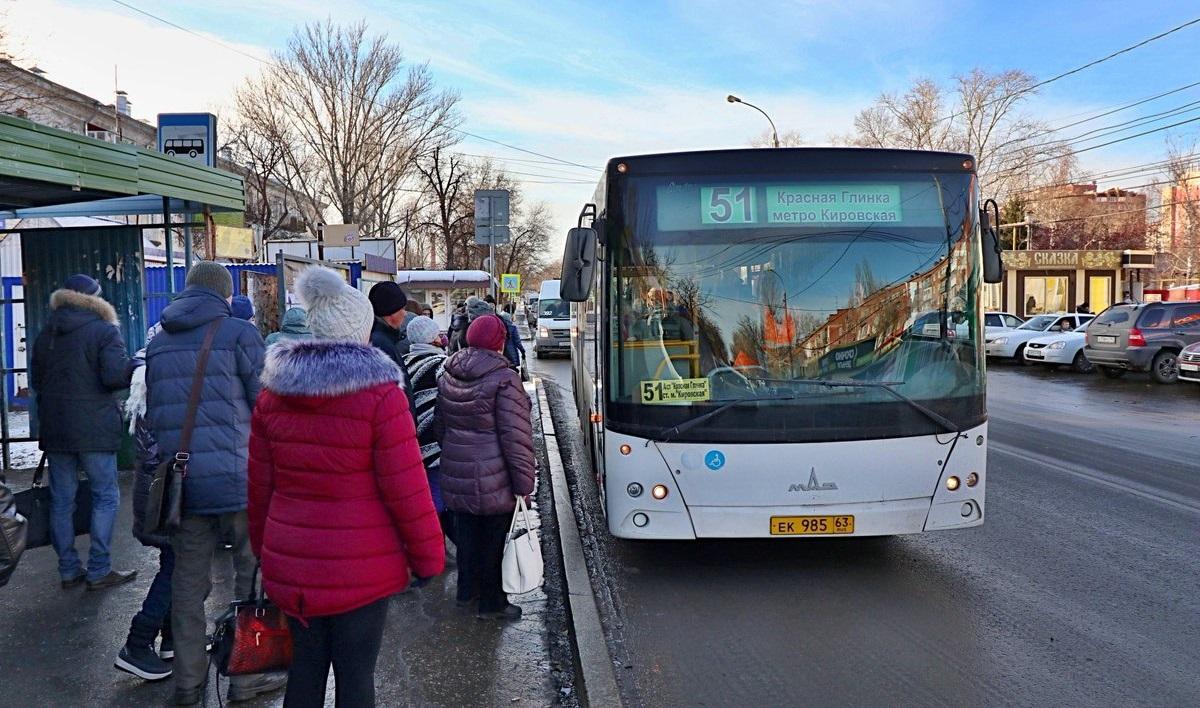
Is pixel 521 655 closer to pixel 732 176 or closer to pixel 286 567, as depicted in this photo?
pixel 286 567

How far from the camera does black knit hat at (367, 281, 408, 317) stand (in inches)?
226

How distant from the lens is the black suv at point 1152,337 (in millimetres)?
20875

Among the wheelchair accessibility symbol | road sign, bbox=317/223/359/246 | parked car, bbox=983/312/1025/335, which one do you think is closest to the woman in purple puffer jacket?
the wheelchair accessibility symbol

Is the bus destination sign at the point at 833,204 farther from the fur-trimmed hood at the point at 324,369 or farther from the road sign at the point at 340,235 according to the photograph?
the road sign at the point at 340,235

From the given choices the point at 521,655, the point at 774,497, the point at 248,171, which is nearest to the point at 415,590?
the point at 521,655

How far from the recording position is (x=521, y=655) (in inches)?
194

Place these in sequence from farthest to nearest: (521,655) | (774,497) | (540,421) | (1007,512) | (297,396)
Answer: (540,421) < (1007,512) < (774,497) < (521,655) < (297,396)

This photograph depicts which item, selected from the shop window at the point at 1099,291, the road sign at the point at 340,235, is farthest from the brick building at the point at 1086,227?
the road sign at the point at 340,235

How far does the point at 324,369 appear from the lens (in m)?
2.83

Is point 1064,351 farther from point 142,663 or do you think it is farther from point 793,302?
point 142,663

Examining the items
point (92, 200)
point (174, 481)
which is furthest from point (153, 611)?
point (92, 200)

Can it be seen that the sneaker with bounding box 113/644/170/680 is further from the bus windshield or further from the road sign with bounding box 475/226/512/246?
the road sign with bounding box 475/226/512/246

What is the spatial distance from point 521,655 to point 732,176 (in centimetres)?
324

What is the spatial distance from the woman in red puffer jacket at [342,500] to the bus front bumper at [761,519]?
3.12m
